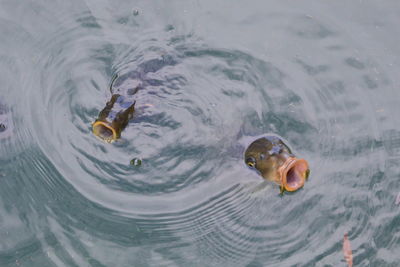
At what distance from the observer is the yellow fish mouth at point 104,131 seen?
4496 mm

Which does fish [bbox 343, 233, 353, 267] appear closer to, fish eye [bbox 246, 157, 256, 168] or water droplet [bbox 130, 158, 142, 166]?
fish eye [bbox 246, 157, 256, 168]

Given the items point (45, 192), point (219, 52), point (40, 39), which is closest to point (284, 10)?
point (219, 52)

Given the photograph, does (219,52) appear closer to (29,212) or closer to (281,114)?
(281,114)

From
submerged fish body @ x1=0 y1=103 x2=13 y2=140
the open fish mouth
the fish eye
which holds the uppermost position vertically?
the fish eye

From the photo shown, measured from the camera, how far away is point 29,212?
197 inches

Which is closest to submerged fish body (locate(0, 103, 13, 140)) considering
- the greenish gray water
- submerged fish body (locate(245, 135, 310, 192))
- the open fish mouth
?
the greenish gray water

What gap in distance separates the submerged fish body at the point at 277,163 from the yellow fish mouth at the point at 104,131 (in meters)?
1.19

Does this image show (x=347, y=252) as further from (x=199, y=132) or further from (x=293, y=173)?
(x=199, y=132)

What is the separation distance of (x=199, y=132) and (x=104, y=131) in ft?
3.37

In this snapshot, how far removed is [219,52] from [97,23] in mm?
1262

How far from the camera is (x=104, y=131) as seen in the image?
4652mm

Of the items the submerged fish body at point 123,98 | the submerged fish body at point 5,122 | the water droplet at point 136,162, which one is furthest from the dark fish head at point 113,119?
the submerged fish body at point 5,122

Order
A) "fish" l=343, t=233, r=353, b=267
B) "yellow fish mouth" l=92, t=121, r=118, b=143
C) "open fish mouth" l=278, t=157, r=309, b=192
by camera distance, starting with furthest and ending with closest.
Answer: "fish" l=343, t=233, r=353, b=267, "yellow fish mouth" l=92, t=121, r=118, b=143, "open fish mouth" l=278, t=157, r=309, b=192

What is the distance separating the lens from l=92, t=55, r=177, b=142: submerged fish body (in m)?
4.55
